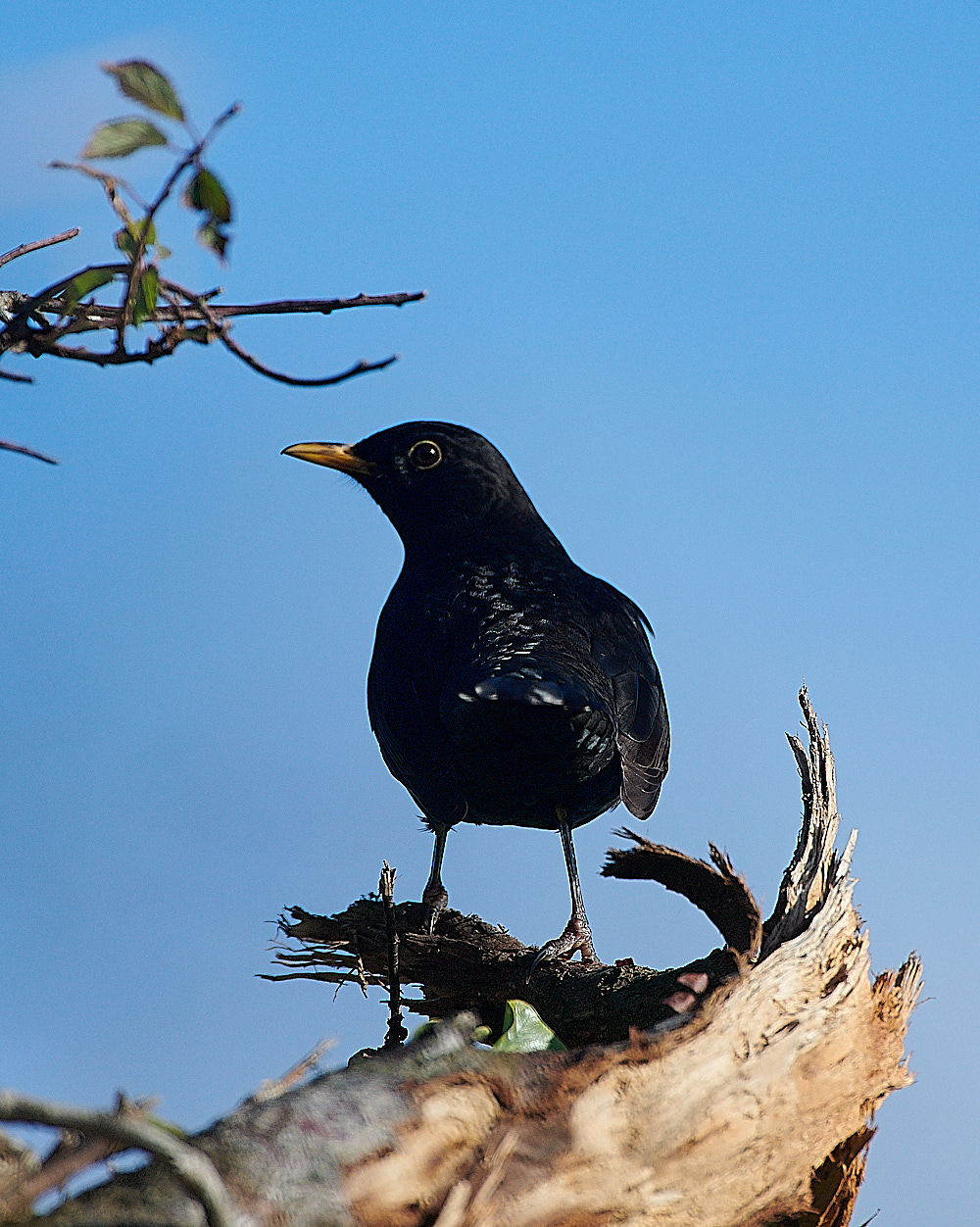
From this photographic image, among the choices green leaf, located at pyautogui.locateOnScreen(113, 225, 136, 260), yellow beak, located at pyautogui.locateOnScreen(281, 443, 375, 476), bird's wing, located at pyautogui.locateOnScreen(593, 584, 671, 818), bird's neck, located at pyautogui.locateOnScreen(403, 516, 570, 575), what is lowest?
green leaf, located at pyautogui.locateOnScreen(113, 225, 136, 260)

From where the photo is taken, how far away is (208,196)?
145 centimetres

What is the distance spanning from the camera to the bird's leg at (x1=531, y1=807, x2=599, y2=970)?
3408 mm

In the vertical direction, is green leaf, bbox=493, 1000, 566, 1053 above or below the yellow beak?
below

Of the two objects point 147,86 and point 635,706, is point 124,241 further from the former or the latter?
point 635,706

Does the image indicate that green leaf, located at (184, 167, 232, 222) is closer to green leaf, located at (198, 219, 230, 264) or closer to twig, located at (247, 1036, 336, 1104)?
green leaf, located at (198, 219, 230, 264)

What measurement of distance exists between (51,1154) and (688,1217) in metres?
0.98

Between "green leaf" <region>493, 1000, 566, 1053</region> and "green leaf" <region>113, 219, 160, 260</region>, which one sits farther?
"green leaf" <region>493, 1000, 566, 1053</region>

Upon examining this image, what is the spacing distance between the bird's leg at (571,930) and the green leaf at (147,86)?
248cm

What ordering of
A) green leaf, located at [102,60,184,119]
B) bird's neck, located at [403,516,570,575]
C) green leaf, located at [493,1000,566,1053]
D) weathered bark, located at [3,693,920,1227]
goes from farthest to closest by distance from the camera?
bird's neck, located at [403,516,570,575]
green leaf, located at [493,1000,566,1053]
weathered bark, located at [3,693,920,1227]
green leaf, located at [102,60,184,119]

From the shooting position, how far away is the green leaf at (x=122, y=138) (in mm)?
1386

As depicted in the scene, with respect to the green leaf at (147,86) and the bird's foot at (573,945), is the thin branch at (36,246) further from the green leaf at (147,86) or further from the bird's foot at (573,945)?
the bird's foot at (573,945)

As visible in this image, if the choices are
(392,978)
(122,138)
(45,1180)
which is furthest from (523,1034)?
(122,138)

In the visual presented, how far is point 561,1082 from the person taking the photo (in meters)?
1.82

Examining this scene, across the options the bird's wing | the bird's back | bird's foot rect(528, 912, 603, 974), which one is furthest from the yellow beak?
bird's foot rect(528, 912, 603, 974)
